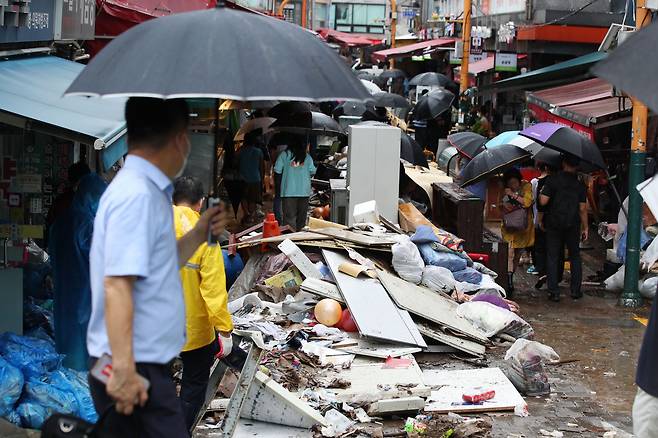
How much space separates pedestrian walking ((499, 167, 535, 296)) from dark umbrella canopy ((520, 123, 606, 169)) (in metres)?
0.81

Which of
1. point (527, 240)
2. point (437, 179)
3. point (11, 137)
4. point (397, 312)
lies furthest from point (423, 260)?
point (437, 179)

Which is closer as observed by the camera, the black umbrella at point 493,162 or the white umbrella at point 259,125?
the black umbrella at point 493,162

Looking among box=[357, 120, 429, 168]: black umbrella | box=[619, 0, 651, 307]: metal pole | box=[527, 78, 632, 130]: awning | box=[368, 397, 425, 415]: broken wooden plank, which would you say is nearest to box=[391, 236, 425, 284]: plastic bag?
box=[368, 397, 425, 415]: broken wooden plank

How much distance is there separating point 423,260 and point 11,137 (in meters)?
4.58

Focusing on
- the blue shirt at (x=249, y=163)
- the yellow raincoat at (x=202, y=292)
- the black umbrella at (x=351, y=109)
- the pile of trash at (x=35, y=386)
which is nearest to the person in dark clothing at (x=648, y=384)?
the yellow raincoat at (x=202, y=292)

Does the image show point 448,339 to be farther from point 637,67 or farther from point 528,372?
point 637,67

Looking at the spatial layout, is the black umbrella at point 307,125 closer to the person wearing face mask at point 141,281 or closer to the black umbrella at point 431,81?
the person wearing face mask at point 141,281

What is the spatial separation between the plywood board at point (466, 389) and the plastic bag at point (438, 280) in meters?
1.83

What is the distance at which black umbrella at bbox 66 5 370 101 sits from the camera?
12.8 feet

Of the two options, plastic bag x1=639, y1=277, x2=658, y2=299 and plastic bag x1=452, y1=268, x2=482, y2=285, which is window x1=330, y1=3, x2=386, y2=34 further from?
plastic bag x1=452, y1=268, x2=482, y2=285

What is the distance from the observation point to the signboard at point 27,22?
8.16 meters

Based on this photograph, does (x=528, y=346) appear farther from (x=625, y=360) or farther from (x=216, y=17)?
(x=216, y=17)

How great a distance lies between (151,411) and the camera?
3.74 meters

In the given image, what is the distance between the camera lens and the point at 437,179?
1617 centimetres
